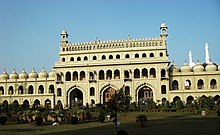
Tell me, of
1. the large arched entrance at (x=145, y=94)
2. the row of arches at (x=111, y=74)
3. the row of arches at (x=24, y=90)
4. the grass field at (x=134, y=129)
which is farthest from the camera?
the row of arches at (x=24, y=90)

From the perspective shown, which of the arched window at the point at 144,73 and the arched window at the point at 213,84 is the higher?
the arched window at the point at 144,73

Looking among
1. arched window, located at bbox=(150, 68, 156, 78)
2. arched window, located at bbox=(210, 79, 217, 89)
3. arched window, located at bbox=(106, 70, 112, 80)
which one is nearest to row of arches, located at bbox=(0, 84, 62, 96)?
arched window, located at bbox=(106, 70, 112, 80)

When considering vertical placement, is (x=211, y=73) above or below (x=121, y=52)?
below

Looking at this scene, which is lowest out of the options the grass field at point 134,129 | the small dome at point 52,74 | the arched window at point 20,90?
the grass field at point 134,129

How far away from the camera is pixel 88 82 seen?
5525 centimetres

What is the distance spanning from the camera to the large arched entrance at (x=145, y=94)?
179ft

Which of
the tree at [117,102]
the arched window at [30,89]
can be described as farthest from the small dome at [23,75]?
the tree at [117,102]

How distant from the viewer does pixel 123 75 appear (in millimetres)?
54094

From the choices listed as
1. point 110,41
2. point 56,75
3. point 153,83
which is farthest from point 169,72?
point 56,75

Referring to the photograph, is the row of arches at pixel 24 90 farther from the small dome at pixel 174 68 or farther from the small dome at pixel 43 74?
the small dome at pixel 174 68

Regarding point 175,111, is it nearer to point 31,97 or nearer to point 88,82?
point 88,82

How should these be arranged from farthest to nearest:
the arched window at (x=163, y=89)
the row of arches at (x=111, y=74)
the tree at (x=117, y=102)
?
the row of arches at (x=111, y=74) → the arched window at (x=163, y=89) → the tree at (x=117, y=102)

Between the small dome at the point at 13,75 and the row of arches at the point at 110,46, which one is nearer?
the row of arches at the point at 110,46

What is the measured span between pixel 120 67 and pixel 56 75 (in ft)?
40.0
